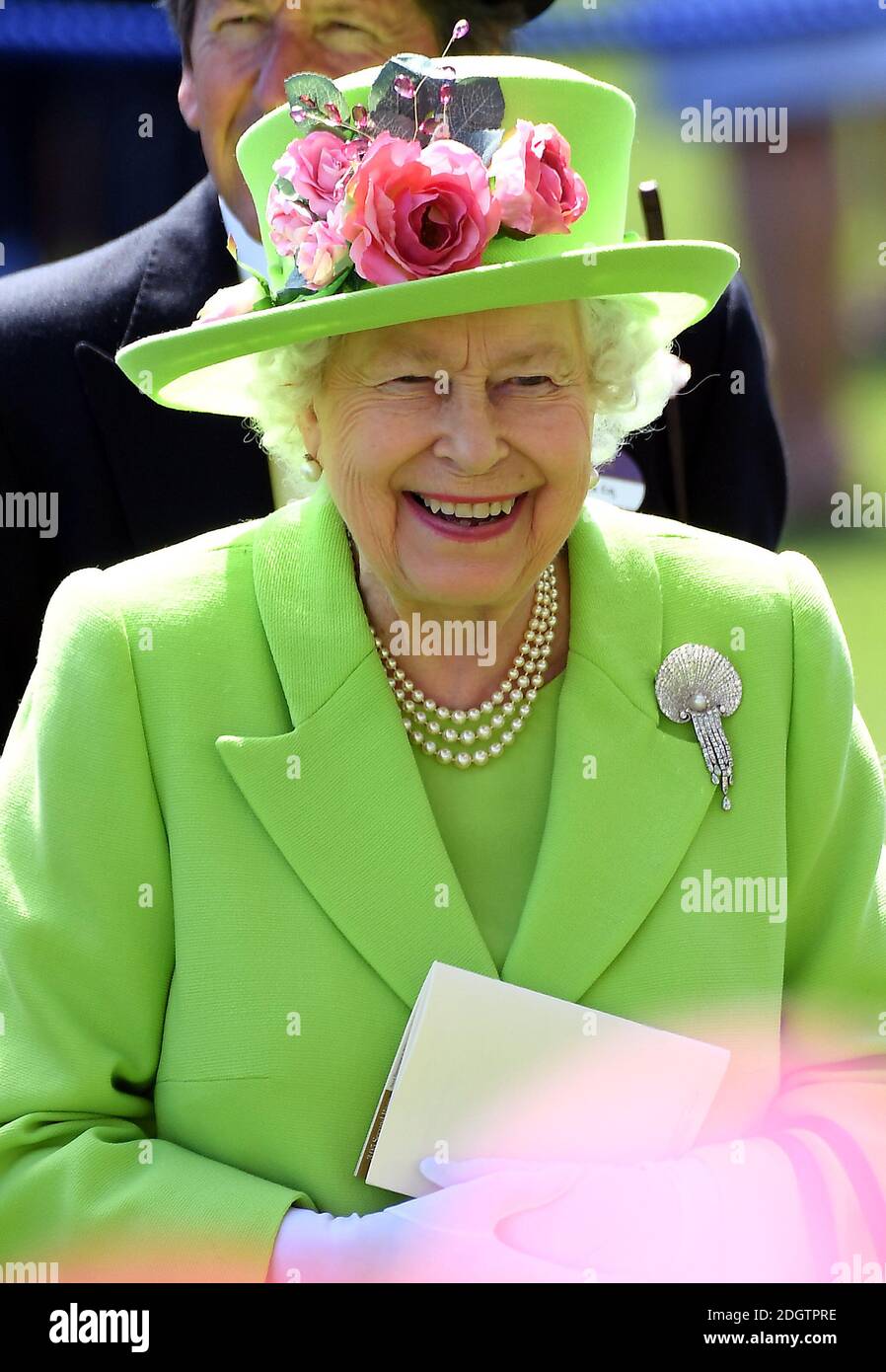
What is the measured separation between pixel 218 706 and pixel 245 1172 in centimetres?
57

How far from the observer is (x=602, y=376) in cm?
231

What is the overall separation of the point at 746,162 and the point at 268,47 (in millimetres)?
6065

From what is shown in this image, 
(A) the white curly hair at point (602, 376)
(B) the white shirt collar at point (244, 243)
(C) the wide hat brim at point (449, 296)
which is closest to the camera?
(C) the wide hat brim at point (449, 296)

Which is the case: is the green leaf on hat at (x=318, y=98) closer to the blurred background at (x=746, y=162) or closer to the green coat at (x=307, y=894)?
the green coat at (x=307, y=894)

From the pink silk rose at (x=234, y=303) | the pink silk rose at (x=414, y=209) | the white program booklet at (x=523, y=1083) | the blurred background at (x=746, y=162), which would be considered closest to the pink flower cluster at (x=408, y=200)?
the pink silk rose at (x=414, y=209)

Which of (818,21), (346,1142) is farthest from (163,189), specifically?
(346,1142)

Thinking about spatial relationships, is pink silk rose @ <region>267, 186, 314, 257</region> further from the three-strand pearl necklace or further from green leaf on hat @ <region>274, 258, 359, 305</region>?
the three-strand pearl necklace

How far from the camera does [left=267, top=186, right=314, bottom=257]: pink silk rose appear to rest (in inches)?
83.0

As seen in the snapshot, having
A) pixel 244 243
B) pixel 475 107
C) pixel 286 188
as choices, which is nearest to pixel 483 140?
pixel 475 107

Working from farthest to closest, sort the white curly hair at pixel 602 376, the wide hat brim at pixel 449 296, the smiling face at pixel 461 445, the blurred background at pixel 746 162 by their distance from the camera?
the blurred background at pixel 746 162
the white curly hair at pixel 602 376
the smiling face at pixel 461 445
the wide hat brim at pixel 449 296

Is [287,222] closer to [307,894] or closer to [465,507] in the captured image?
[465,507]

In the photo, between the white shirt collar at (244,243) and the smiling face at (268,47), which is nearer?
the smiling face at (268,47)

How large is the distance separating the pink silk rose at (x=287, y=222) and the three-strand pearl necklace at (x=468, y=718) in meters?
0.44

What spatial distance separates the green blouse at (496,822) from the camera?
7.43 ft
